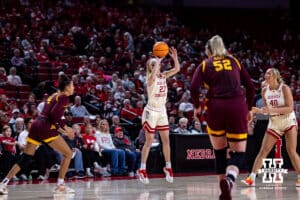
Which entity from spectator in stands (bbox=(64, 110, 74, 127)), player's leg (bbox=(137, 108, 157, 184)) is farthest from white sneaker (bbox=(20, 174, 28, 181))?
player's leg (bbox=(137, 108, 157, 184))

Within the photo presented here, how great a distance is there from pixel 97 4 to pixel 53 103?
62.8ft

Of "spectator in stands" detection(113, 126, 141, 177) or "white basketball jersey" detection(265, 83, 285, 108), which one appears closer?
"white basketball jersey" detection(265, 83, 285, 108)

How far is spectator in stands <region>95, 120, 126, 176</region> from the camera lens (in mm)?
14859

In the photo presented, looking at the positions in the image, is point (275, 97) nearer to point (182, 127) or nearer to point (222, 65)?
point (222, 65)

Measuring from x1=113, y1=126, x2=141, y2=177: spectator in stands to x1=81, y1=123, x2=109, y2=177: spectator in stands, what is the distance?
66 cm

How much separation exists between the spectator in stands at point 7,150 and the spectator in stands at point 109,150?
210cm

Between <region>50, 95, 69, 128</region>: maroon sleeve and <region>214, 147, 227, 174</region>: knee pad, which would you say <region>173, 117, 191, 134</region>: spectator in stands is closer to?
<region>50, 95, 69, 128</region>: maroon sleeve

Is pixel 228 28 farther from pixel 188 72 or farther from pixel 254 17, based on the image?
pixel 188 72

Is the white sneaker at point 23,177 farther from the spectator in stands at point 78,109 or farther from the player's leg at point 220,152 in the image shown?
the player's leg at point 220,152

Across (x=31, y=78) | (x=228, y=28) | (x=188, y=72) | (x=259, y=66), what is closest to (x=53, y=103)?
(x=31, y=78)

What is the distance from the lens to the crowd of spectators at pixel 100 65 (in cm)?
1491

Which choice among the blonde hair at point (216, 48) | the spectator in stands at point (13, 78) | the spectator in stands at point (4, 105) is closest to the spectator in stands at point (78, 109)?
the spectator in stands at point (4, 105)

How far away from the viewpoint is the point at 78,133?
1468cm

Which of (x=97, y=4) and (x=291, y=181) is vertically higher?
(x=97, y=4)
